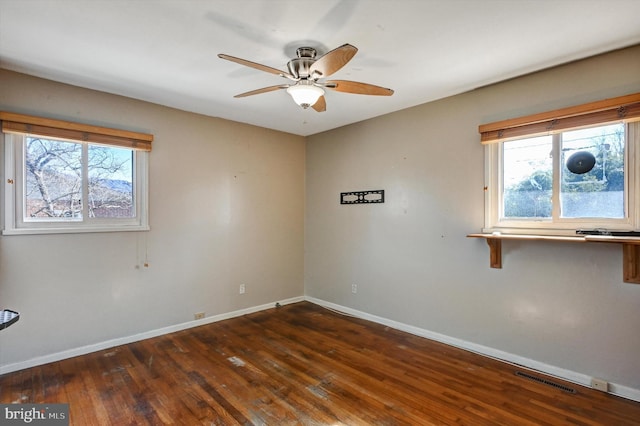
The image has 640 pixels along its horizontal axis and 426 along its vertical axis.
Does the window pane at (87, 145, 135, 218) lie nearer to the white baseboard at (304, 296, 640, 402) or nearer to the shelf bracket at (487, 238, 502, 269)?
the white baseboard at (304, 296, 640, 402)

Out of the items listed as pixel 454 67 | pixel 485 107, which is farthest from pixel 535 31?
pixel 485 107

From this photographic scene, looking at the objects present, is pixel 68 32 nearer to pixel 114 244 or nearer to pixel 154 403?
pixel 114 244

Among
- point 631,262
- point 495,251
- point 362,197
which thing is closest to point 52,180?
point 362,197

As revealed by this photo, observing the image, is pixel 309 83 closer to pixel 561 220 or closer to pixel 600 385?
pixel 561 220

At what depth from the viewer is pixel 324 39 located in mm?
2193

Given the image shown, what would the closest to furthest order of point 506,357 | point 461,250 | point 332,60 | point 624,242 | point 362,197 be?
1. point 332,60
2. point 624,242
3. point 506,357
4. point 461,250
5. point 362,197

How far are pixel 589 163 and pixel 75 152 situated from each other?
4508 millimetres

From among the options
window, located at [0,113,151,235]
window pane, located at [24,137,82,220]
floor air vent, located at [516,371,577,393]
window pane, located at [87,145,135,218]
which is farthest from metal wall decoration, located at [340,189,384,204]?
window pane, located at [24,137,82,220]

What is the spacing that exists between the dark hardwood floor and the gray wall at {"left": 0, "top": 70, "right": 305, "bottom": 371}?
1.13 feet

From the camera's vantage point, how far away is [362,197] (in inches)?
164

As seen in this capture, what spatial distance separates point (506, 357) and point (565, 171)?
5.61 feet

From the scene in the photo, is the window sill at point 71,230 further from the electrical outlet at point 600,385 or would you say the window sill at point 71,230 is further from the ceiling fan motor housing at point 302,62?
the electrical outlet at point 600,385

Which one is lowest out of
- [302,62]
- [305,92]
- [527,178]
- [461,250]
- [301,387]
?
[301,387]

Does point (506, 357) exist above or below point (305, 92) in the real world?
below
